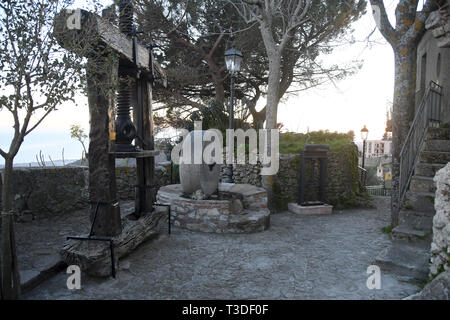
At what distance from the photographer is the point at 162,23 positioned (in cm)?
1081

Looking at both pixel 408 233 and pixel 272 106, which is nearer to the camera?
pixel 408 233

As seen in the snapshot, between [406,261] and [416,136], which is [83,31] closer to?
[406,261]

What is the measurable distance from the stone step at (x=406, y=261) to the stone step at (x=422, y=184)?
117 centimetres

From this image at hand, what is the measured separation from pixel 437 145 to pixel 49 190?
7.84 meters

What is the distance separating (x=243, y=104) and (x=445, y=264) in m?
9.97

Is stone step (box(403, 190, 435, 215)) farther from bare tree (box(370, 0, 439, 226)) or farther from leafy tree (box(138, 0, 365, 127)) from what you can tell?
leafy tree (box(138, 0, 365, 127))

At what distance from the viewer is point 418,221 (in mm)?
4629

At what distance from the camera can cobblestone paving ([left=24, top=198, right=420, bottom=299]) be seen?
3461 millimetres

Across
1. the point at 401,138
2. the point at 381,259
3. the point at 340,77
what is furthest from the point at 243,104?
the point at 381,259

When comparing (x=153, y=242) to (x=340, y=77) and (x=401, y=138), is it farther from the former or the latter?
(x=340, y=77)

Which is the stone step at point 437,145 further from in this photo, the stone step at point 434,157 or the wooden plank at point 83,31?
the wooden plank at point 83,31

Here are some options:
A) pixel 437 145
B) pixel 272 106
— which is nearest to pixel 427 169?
pixel 437 145

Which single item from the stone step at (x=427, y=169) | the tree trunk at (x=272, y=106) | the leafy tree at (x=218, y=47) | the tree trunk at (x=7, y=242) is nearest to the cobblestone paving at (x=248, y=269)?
the tree trunk at (x=7, y=242)

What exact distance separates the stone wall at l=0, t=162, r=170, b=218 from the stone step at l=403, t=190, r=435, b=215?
679cm
